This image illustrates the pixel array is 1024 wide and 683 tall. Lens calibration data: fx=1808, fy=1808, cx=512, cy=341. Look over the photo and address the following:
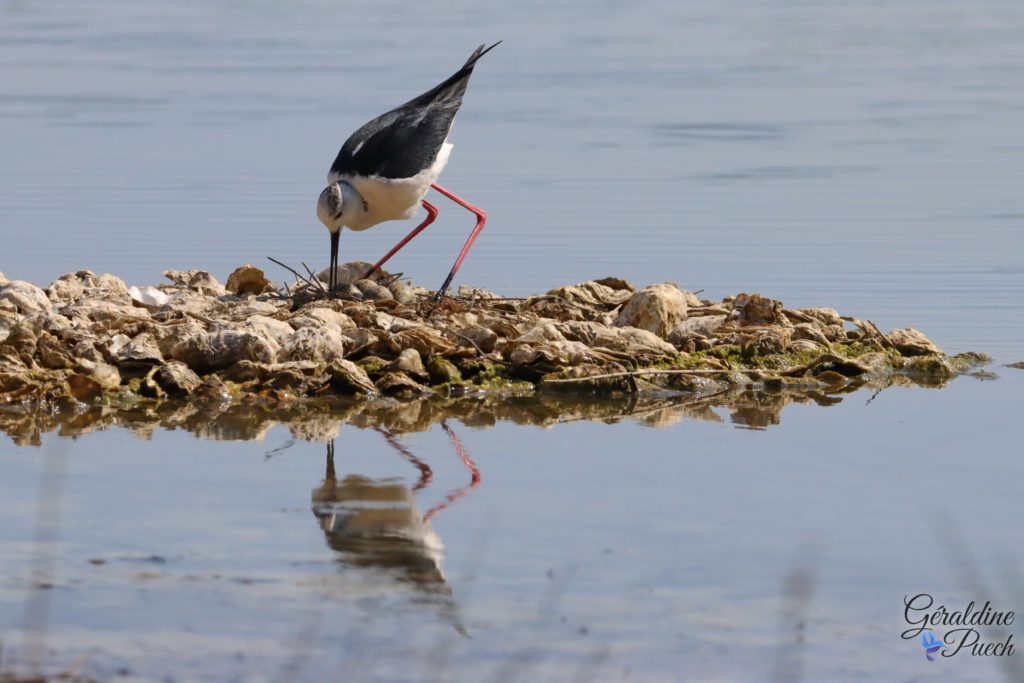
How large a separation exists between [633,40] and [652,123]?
40.0 feet

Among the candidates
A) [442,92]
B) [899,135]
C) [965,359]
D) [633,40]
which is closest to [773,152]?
[899,135]

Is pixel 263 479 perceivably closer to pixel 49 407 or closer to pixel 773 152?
pixel 49 407

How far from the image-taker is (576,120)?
22.4 meters

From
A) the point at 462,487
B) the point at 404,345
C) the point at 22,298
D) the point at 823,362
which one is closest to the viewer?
the point at 462,487

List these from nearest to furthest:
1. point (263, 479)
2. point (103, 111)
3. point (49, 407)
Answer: point (263, 479), point (49, 407), point (103, 111)

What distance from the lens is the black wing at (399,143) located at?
11031mm

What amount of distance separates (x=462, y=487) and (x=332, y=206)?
408 centimetres

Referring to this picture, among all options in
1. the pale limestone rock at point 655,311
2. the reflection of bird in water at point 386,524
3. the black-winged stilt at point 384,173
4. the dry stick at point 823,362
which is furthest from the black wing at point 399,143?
the reflection of bird in water at point 386,524

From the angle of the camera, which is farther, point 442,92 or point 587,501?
point 442,92

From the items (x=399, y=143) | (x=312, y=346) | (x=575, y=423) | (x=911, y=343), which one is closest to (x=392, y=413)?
(x=312, y=346)

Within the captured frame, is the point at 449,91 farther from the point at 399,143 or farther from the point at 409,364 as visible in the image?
the point at 409,364

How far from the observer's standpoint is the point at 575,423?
866 centimetres

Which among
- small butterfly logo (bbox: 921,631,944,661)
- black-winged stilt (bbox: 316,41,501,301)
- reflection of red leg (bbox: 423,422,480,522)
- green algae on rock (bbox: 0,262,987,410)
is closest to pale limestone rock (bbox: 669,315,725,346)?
green algae on rock (bbox: 0,262,987,410)

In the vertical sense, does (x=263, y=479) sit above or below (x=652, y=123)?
above
